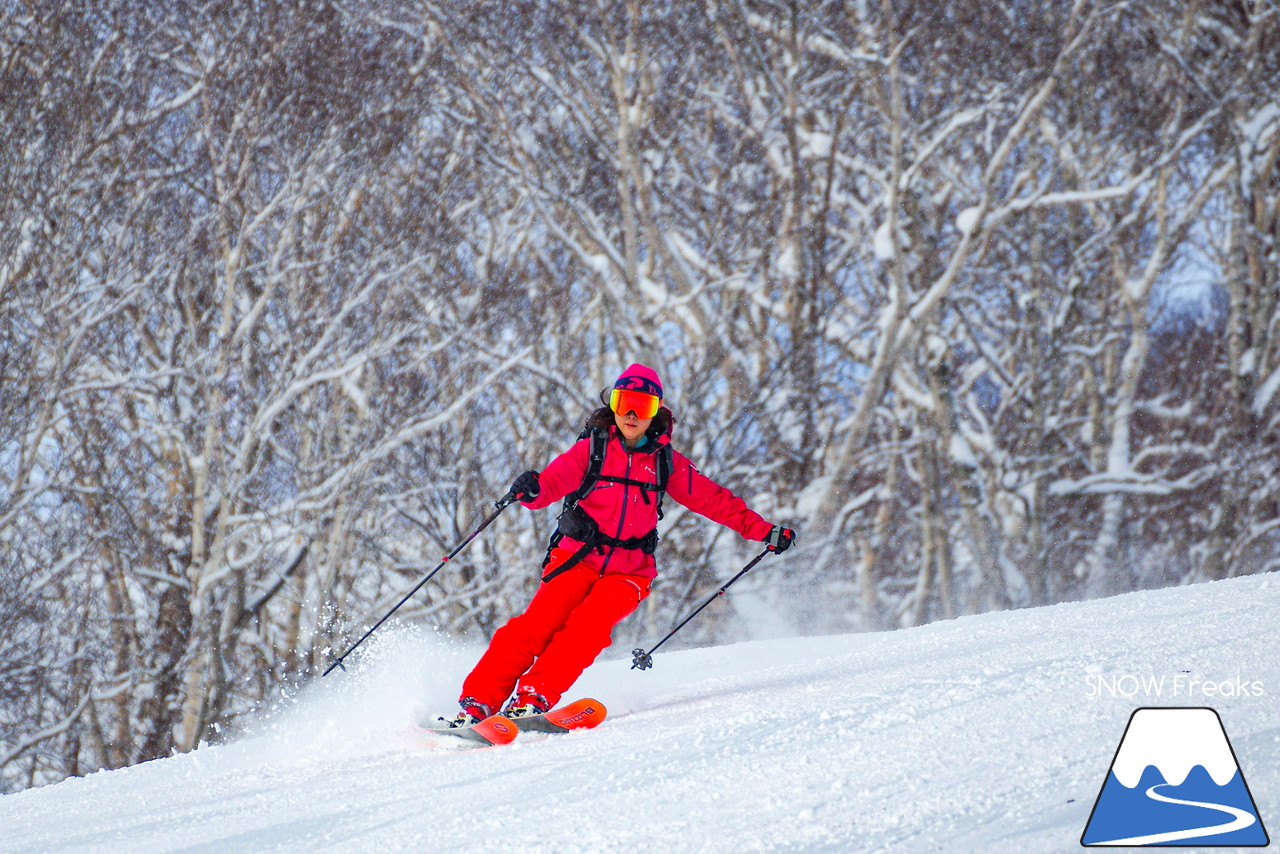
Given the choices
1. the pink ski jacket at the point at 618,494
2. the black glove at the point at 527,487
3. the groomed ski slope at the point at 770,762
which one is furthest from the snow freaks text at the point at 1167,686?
the black glove at the point at 527,487

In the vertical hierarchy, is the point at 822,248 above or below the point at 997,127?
below

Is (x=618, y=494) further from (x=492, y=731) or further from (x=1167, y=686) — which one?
(x=1167, y=686)

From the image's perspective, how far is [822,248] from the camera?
14125mm

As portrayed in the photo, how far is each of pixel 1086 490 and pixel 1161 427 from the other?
9.68m

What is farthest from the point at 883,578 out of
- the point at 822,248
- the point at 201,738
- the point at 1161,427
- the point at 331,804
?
the point at 331,804

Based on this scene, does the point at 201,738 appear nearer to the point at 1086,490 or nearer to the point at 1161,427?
the point at 1086,490

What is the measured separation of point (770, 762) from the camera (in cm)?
294

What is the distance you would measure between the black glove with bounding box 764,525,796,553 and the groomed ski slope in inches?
19.4

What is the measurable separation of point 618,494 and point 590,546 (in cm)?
22

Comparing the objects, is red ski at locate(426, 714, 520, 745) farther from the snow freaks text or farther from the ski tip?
the snow freaks text

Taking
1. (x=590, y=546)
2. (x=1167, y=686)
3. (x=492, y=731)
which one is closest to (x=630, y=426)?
(x=590, y=546)

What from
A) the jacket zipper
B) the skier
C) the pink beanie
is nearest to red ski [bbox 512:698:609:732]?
the skier

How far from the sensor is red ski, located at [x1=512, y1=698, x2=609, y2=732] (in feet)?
13.4

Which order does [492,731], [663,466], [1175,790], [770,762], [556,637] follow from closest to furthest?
[1175,790]
[770,762]
[492,731]
[556,637]
[663,466]
